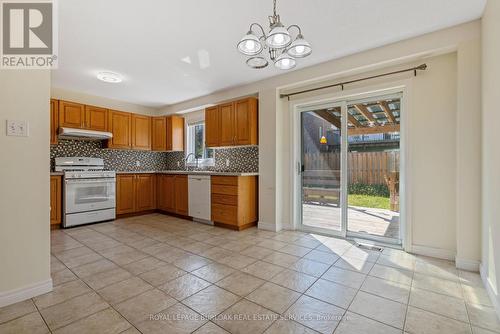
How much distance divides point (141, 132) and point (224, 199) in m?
2.68

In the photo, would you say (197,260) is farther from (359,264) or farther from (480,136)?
(480,136)

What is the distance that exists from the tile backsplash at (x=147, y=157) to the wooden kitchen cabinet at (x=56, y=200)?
1.71 feet

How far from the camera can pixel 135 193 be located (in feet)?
16.2

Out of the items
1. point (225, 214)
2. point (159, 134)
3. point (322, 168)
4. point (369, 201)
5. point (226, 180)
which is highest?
point (159, 134)

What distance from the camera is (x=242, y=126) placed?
4.03m

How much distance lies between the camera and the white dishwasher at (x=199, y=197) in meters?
4.19

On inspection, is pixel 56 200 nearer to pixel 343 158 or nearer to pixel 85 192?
pixel 85 192

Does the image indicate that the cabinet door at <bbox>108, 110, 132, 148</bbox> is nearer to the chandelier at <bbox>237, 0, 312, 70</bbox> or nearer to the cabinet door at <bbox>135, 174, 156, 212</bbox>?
the cabinet door at <bbox>135, 174, 156, 212</bbox>

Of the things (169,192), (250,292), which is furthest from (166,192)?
(250,292)

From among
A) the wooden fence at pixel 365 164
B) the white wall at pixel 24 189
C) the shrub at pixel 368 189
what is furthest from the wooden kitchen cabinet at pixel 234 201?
the white wall at pixel 24 189

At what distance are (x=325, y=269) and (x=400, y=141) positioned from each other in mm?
1825

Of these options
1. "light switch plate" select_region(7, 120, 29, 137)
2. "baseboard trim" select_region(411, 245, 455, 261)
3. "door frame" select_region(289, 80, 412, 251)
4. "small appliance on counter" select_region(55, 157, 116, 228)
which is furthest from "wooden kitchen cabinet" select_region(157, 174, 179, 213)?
"baseboard trim" select_region(411, 245, 455, 261)

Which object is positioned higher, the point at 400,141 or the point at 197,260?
the point at 400,141

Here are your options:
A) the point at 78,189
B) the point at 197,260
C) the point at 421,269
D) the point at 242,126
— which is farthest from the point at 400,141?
the point at 78,189
